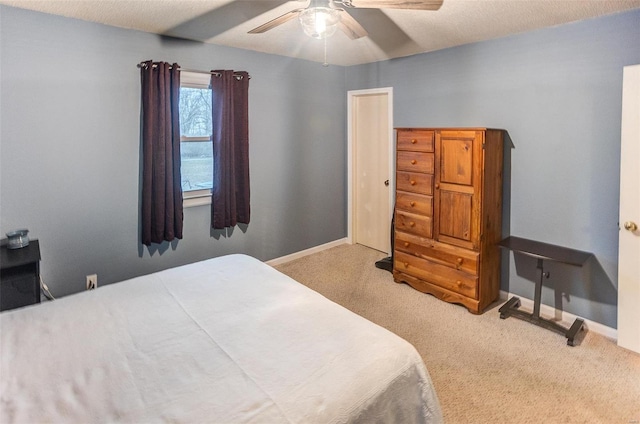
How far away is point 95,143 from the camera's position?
304cm

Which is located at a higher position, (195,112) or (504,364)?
(195,112)

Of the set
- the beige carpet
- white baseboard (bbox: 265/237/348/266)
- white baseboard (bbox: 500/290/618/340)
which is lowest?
the beige carpet

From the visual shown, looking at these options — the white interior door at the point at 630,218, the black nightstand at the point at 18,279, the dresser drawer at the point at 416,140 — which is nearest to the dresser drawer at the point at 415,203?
the dresser drawer at the point at 416,140

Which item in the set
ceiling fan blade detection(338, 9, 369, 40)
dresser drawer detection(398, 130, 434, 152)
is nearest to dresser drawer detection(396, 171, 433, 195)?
dresser drawer detection(398, 130, 434, 152)

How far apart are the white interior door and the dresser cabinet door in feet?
2.98

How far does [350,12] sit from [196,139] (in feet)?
6.11

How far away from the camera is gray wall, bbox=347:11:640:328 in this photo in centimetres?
274

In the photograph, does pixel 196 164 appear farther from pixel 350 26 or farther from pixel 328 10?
pixel 328 10

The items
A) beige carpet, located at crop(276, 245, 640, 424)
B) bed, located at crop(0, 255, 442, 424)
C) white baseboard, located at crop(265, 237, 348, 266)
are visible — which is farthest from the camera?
white baseboard, located at crop(265, 237, 348, 266)

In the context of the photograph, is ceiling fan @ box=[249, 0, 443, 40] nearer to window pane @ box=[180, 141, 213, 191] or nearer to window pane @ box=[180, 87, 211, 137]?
window pane @ box=[180, 87, 211, 137]

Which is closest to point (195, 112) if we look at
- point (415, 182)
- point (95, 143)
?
point (95, 143)

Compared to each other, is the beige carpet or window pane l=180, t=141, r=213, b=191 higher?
window pane l=180, t=141, r=213, b=191

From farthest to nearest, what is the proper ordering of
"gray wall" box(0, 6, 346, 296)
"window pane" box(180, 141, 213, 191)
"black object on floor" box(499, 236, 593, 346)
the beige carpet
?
"window pane" box(180, 141, 213, 191), "black object on floor" box(499, 236, 593, 346), "gray wall" box(0, 6, 346, 296), the beige carpet

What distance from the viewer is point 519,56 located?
3.18 m
